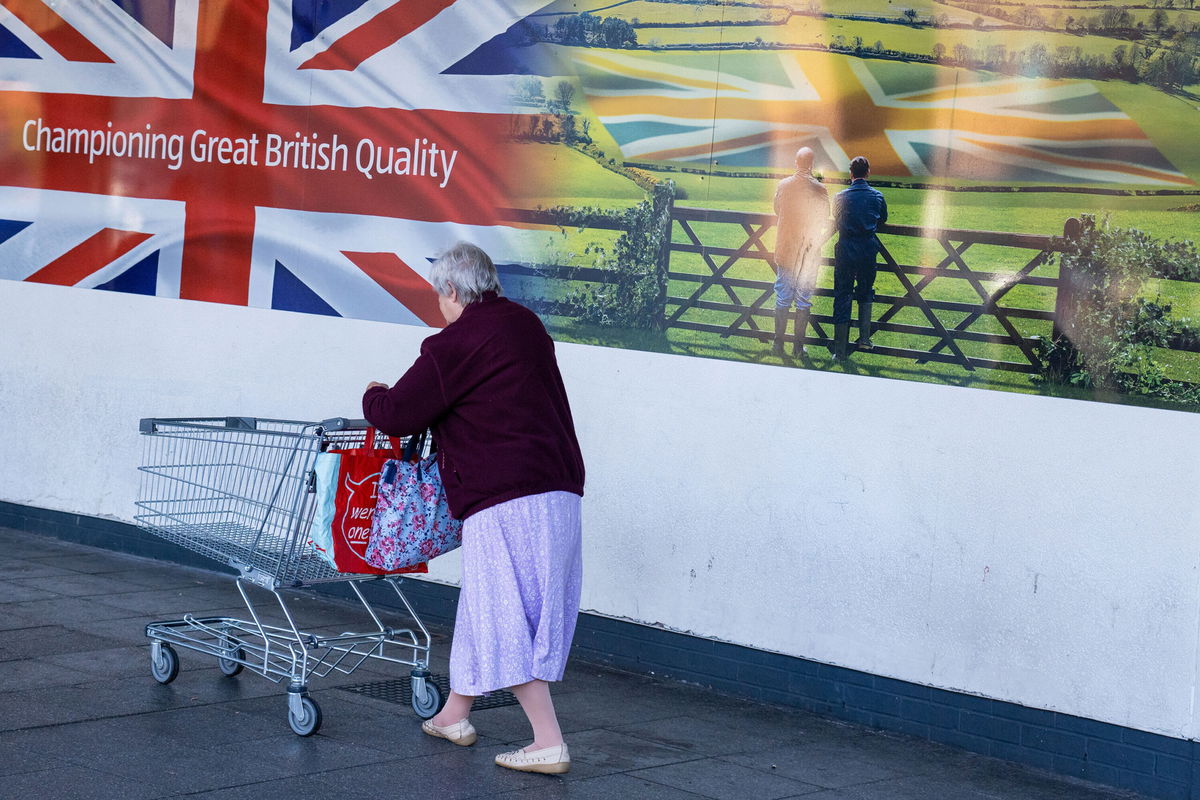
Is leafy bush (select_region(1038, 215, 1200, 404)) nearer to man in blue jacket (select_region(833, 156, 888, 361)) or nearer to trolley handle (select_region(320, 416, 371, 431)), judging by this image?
man in blue jacket (select_region(833, 156, 888, 361))

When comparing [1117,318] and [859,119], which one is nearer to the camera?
[1117,318]

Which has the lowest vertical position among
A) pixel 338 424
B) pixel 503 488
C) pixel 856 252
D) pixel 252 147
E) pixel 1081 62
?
pixel 503 488

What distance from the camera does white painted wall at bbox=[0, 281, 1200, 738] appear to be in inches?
213

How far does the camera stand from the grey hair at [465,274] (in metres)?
5.11

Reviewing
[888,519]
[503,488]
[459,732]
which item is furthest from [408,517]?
[888,519]

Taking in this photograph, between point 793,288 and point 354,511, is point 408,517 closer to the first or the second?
point 354,511

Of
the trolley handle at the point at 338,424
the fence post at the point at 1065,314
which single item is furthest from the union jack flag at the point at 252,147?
the fence post at the point at 1065,314

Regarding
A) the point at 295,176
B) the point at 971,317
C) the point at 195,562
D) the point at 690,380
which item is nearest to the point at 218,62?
the point at 295,176

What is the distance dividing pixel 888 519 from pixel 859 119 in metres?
1.62

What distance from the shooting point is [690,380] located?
21.3ft

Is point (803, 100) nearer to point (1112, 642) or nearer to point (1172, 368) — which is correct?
point (1172, 368)

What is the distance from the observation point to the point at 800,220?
623 cm

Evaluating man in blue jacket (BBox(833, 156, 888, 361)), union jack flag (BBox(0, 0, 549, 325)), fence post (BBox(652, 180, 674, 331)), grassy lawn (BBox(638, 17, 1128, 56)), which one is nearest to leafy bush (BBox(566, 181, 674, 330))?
fence post (BBox(652, 180, 674, 331))

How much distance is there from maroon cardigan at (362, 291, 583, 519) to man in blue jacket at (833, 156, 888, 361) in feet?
5.21
